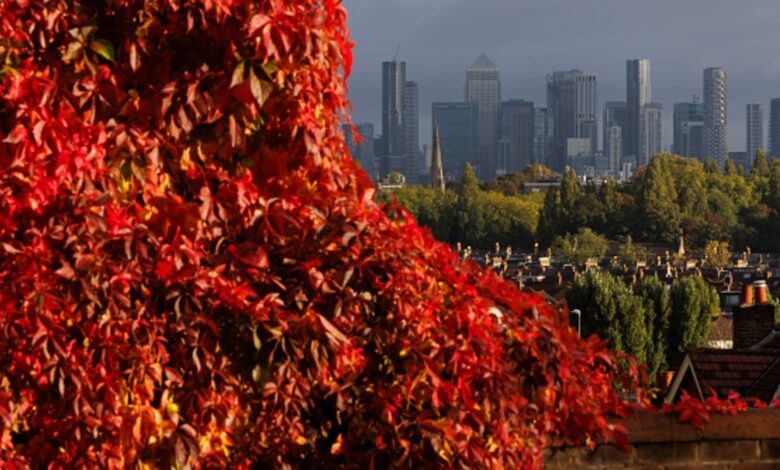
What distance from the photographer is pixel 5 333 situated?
22.5ft

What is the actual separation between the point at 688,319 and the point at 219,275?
6507 centimetres

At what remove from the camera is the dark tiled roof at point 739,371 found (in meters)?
→ 17.1

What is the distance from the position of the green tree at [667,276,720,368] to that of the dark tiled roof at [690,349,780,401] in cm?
4992

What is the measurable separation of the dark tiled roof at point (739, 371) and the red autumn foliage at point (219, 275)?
993 centimetres

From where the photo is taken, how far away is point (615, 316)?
69.9m

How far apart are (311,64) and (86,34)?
95cm

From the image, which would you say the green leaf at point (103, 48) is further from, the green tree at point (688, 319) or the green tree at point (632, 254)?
the green tree at point (632, 254)

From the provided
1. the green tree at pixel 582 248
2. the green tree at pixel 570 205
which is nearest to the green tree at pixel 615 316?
the green tree at pixel 582 248

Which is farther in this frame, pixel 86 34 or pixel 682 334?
pixel 682 334

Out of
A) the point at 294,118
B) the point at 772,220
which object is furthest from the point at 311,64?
the point at 772,220

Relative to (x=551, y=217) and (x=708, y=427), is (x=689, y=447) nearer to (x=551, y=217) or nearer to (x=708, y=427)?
(x=708, y=427)

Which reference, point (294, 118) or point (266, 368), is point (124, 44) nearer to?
point (294, 118)

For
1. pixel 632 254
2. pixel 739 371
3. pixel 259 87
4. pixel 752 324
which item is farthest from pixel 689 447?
pixel 632 254

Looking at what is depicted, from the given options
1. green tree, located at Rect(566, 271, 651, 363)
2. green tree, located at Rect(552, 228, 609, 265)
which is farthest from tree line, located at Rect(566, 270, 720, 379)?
green tree, located at Rect(552, 228, 609, 265)
